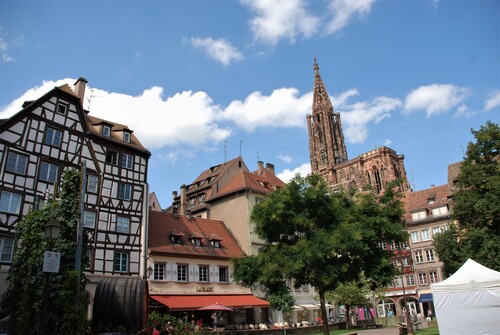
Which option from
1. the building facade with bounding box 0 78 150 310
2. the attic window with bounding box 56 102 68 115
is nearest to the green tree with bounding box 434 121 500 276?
the building facade with bounding box 0 78 150 310

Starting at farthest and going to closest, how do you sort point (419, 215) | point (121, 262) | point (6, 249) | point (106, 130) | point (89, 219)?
point (419, 215)
point (106, 130)
point (121, 262)
point (89, 219)
point (6, 249)

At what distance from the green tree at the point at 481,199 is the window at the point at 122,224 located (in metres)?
21.2

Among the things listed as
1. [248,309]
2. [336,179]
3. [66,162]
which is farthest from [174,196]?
[336,179]

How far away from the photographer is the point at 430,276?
49188 mm

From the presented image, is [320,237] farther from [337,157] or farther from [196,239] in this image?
[337,157]

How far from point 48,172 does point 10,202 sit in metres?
2.96

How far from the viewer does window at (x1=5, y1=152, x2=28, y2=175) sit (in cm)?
2393

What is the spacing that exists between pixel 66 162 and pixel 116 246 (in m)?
6.26

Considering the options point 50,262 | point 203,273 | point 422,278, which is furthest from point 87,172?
point 422,278

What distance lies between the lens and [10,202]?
23.4 m

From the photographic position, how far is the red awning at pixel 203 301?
2770 centimetres

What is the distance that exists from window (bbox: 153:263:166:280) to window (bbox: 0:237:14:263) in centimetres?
929

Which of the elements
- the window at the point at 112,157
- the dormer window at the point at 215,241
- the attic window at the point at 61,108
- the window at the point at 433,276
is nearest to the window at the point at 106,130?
the window at the point at 112,157

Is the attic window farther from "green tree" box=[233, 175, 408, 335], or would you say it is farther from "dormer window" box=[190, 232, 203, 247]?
"green tree" box=[233, 175, 408, 335]
